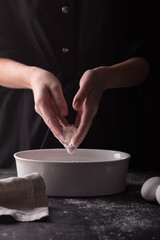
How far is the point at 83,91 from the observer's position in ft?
3.24

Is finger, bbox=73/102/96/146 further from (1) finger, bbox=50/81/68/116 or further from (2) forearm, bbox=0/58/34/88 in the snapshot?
(2) forearm, bbox=0/58/34/88

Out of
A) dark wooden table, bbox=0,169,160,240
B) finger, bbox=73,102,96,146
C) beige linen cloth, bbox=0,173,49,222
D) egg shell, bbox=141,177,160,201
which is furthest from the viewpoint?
finger, bbox=73,102,96,146

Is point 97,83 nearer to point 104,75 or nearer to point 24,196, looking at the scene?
point 104,75

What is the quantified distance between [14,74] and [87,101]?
309mm

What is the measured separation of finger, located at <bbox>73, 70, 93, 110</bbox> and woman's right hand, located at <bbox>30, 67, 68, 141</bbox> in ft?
0.09

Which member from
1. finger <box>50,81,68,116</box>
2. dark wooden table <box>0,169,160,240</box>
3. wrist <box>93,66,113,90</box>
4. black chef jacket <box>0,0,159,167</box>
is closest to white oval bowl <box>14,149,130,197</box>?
dark wooden table <box>0,169,160,240</box>

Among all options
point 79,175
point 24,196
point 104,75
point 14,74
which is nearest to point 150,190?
point 79,175

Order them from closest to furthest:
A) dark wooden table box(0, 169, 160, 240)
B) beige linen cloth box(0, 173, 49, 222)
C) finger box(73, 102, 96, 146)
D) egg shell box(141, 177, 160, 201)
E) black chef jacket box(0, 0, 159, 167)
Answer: dark wooden table box(0, 169, 160, 240) → beige linen cloth box(0, 173, 49, 222) → egg shell box(141, 177, 160, 201) → finger box(73, 102, 96, 146) → black chef jacket box(0, 0, 159, 167)

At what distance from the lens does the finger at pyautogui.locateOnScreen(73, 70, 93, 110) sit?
0.97m

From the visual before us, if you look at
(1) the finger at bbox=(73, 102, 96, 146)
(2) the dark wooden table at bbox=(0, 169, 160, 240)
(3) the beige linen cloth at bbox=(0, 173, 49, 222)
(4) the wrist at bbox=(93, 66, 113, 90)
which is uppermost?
(4) the wrist at bbox=(93, 66, 113, 90)

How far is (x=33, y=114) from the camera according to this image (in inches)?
55.6

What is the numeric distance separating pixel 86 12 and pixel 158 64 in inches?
11.2

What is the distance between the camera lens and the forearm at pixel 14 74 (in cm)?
117

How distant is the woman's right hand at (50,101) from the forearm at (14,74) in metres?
0.13
